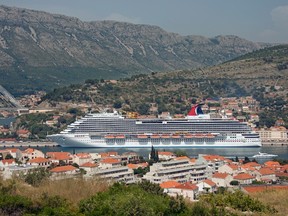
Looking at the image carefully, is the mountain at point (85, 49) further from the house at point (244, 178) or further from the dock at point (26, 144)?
the house at point (244, 178)

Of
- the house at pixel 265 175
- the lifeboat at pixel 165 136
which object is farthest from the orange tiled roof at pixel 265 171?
the lifeboat at pixel 165 136

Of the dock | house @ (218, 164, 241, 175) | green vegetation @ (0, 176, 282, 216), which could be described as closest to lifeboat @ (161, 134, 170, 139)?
the dock

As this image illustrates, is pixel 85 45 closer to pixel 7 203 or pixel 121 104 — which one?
pixel 121 104

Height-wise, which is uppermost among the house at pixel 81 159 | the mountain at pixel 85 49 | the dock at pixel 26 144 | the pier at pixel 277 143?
the mountain at pixel 85 49

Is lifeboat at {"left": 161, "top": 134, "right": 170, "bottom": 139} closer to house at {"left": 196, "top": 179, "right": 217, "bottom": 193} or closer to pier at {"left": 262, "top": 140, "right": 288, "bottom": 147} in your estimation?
pier at {"left": 262, "top": 140, "right": 288, "bottom": 147}

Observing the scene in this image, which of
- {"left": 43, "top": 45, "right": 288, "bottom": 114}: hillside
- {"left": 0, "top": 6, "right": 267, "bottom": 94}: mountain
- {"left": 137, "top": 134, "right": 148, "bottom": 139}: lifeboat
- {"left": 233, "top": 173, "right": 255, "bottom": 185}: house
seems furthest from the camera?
{"left": 0, "top": 6, "right": 267, "bottom": 94}: mountain

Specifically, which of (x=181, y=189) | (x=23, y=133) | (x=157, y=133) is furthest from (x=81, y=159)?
(x=23, y=133)
